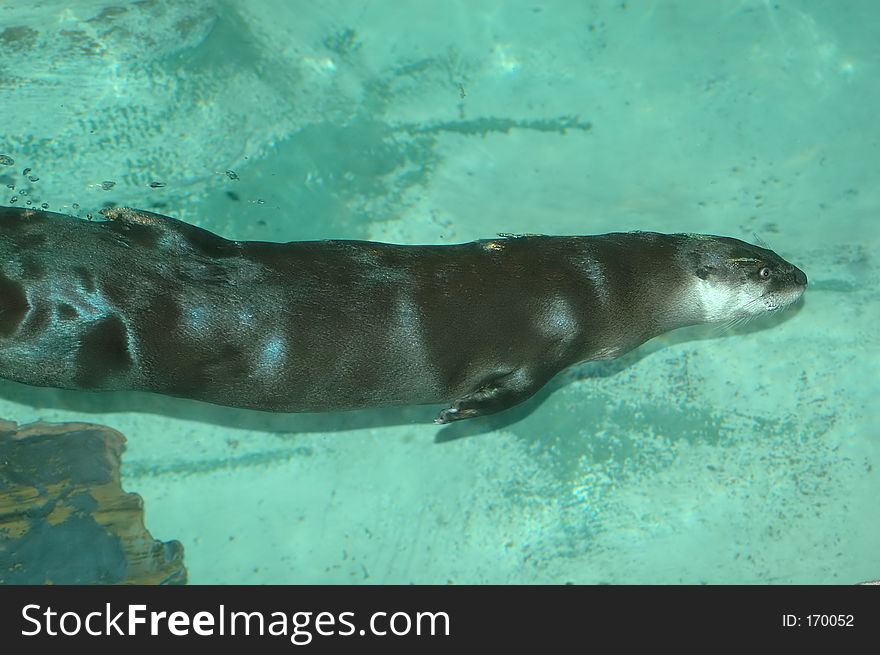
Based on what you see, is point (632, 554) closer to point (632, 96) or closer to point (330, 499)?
point (330, 499)

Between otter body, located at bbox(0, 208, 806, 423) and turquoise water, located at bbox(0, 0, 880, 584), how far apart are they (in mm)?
1002

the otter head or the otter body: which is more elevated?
the otter head

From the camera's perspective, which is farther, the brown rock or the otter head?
the brown rock

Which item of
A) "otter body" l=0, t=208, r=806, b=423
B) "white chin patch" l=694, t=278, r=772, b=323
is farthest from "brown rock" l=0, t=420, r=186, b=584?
"white chin patch" l=694, t=278, r=772, b=323

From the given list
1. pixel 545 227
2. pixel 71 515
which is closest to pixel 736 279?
pixel 545 227

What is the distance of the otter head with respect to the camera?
144 inches

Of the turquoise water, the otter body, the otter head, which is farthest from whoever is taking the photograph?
the turquoise water

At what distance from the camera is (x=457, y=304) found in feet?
10.5

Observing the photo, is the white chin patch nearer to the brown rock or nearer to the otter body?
the otter body

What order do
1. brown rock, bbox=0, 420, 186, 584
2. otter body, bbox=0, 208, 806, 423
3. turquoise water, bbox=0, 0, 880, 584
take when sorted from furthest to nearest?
turquoise water, bbox=0, 0, 880, 584
brown rock, bbox=0, 420, 186, 584
otter body, bbox=0, 208, 806, 423

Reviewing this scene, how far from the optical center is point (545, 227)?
4535 millimetres

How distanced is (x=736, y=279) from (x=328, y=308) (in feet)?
6.85

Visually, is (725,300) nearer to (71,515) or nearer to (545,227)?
(545,227)

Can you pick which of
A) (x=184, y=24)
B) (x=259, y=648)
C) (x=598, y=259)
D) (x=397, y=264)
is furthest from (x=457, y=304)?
(x=184, y=24)
